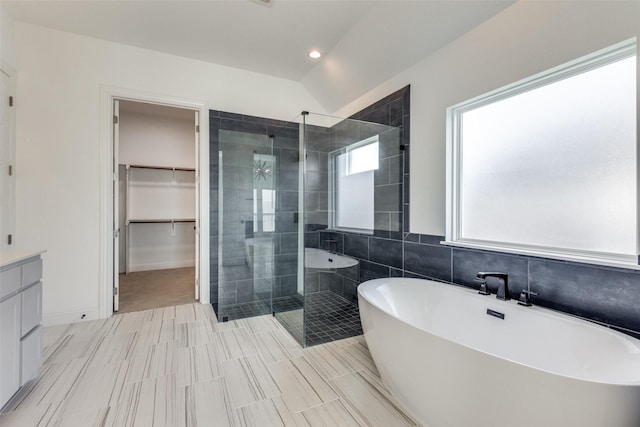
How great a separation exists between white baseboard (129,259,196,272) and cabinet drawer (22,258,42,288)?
3.41 m

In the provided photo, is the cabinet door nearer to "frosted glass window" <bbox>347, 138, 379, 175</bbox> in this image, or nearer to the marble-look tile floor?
the marble-look tile floor

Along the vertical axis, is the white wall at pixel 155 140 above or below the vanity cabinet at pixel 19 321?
above

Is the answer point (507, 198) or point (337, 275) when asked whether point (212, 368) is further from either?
point (507, 198)

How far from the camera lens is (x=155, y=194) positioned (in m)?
5.03

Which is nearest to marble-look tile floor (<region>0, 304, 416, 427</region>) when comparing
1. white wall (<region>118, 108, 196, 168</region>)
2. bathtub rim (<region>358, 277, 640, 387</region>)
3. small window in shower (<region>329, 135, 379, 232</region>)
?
bathtub rim (<region>358, 277, 640, 387</region>)

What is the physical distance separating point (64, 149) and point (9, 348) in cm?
205

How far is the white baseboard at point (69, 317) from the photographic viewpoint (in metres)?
2.66

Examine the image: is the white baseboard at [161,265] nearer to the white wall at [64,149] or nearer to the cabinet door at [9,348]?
the white wall at [64,149]

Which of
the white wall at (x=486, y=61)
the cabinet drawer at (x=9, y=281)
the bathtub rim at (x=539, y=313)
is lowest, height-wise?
the bathtub rim at (x=539, y=313)

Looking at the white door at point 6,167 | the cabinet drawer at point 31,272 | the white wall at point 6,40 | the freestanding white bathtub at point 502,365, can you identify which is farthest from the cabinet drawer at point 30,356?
the white wall at point 6,40

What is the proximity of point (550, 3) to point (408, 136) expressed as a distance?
124cm

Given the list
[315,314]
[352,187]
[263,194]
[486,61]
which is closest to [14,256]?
[263,194]

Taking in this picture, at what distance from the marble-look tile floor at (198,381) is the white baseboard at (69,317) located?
0.11 m

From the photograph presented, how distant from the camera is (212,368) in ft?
6.50
